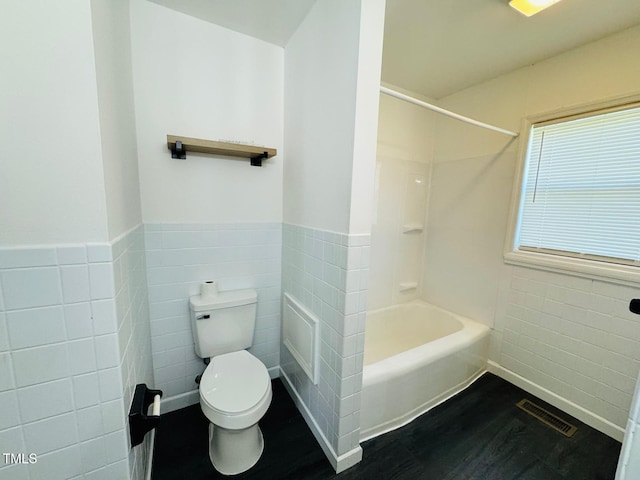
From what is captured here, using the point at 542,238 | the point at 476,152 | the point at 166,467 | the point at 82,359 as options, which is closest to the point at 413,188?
the point at 476,152

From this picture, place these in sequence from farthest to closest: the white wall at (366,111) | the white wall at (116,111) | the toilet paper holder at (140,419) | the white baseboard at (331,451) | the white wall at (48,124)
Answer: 1. the white baseboard at (331,451)
2. the white wall at (366,111)
3. the toilet paper holder at (140,419)
4. the white wall at (116,111)
5. the white wall at (48,124)

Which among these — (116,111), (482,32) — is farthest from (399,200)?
(116,111)

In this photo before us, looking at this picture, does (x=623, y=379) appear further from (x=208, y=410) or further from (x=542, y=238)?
(x=208, y=410)

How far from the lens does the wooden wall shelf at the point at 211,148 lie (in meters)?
1.32

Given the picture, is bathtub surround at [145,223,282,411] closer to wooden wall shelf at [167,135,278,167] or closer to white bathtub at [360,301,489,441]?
wooden wall shelf at [167,135,278,167]

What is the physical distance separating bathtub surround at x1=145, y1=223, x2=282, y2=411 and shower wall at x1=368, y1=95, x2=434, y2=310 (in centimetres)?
97

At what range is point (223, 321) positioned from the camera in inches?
60.8

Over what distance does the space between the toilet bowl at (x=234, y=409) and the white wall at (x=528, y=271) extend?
6.20 feet

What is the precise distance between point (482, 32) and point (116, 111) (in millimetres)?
1964

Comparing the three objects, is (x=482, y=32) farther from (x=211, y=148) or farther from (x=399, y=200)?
(x=211, y=148)

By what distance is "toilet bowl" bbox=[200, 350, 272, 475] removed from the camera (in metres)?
Result: 1.15

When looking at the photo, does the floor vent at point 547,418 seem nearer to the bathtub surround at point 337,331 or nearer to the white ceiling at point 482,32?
the bathtub surround at point 337,331

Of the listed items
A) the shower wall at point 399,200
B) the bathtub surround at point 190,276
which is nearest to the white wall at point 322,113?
the bathtub surround at point 190,276

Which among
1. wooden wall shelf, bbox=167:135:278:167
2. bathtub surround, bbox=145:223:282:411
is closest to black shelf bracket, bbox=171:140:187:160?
wooden wall shelf, bbox=167:135:278:167
